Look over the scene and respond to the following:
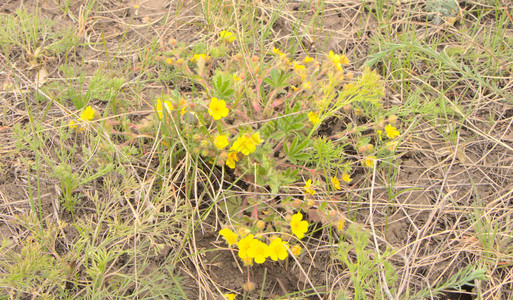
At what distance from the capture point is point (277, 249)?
5.84 feet

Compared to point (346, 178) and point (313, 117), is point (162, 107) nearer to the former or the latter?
point (313, 117)

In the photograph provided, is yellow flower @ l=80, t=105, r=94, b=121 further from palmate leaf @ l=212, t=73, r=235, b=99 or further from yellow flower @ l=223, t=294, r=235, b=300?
yellow flower @ l=223, t=294, r=235, b=300

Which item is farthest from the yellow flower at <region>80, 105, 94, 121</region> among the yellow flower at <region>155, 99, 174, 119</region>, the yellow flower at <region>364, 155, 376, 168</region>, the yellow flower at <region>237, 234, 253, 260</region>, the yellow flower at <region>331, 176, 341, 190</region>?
the yellow flower at <region>364, 155, 376, 168</region>

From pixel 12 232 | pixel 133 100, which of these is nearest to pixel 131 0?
pixel 133 100

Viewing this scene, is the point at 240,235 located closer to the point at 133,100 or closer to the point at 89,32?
the point at 133,100

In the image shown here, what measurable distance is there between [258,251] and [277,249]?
0.08 meters

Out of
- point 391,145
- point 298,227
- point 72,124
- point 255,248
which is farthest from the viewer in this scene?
point 391,145

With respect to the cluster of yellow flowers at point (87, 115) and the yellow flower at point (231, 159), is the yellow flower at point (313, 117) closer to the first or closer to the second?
the yellow flower at point (231, 159)

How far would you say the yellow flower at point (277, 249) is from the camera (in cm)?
177

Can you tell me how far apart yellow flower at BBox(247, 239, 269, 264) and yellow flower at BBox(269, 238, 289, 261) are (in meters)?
0.02

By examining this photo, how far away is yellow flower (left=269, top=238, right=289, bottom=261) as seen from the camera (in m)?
1.77

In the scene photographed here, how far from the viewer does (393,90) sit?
8.72 feet

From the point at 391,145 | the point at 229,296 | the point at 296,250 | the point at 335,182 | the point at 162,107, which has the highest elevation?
the point at 162,107

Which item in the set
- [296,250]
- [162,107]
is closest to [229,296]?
[296,250]
